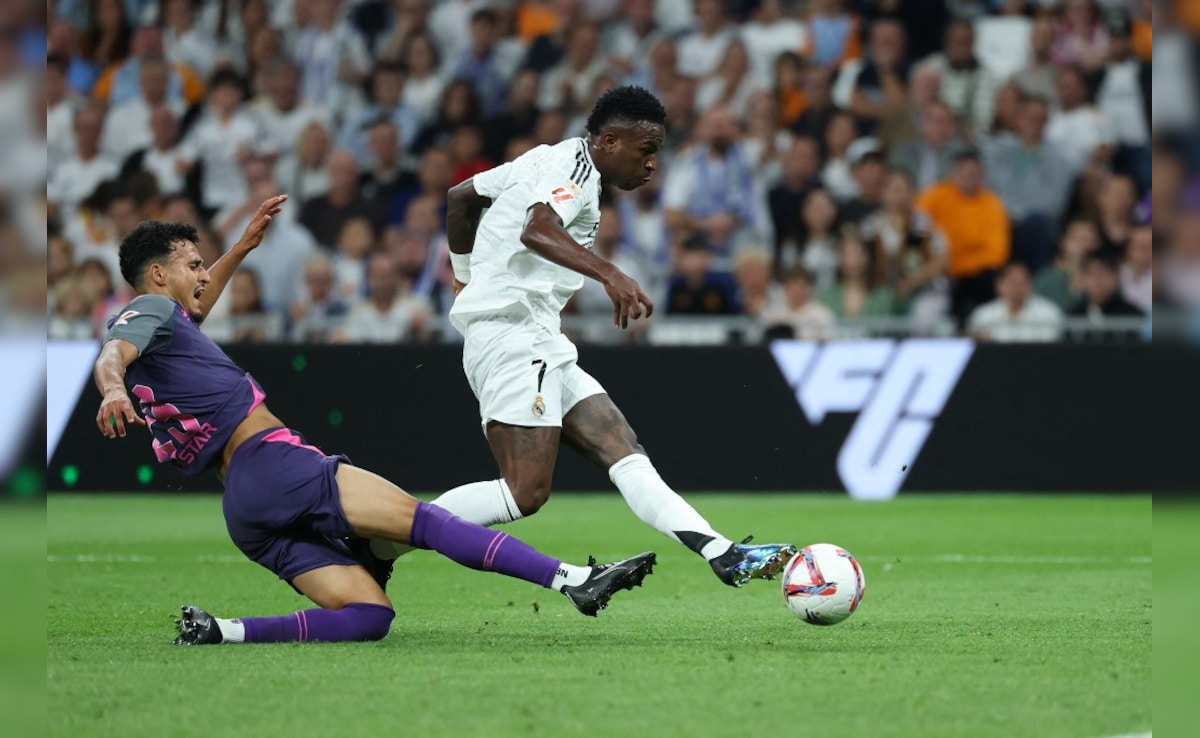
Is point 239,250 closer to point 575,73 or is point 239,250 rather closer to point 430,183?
point 430,183

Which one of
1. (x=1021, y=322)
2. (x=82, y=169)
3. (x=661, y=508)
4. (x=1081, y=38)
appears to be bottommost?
(x=1021, y=322)

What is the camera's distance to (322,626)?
21.3ft

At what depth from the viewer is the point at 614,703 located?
5.16m

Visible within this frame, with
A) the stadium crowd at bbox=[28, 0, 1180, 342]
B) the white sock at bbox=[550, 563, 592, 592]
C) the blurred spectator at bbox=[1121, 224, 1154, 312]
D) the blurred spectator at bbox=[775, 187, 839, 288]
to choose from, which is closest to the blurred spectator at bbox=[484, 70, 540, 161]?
the stadium crowd at bbox=[28, 0, 1180, 342]

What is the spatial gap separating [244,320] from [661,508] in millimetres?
8347

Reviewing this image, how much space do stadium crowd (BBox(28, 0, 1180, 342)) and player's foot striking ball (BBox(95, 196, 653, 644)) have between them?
7.81 meters

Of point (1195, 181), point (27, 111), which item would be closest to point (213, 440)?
point (27, 111)

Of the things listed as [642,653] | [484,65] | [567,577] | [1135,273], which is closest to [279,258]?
[484,65]

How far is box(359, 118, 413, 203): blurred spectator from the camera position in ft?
53.6

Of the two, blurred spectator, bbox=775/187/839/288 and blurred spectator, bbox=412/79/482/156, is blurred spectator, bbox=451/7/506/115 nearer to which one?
blurred spectator, bbox=412/79/482/156

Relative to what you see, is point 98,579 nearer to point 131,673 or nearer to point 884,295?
point 131,673

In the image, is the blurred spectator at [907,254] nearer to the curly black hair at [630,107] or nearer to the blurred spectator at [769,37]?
the blurred spectator at [769,37]

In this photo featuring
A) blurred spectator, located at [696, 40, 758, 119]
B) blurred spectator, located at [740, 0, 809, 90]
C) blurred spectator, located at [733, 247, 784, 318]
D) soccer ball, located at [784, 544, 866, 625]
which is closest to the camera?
soccer ball, located at [784, 544, 866, 625]

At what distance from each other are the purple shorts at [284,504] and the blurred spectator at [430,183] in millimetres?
9312
